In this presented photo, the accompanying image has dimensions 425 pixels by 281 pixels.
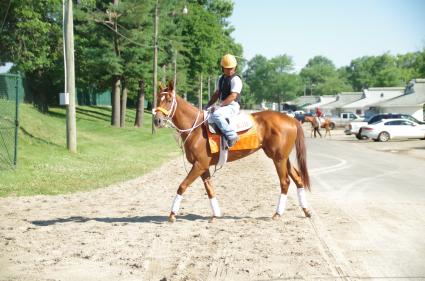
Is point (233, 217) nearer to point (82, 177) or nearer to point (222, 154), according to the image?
point (222, 154)

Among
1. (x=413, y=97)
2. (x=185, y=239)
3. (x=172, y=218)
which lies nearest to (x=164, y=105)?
(x=172, y=218)

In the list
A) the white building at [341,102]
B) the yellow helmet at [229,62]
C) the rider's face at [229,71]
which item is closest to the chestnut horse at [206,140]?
the rider's face at [229,71]

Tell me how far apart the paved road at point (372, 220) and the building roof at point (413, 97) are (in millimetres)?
55902

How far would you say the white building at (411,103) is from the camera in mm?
70062

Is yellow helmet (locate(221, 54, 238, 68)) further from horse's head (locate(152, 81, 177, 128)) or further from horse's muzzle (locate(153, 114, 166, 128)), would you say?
horse's muzzle (locate(153, 114, 166, 128))

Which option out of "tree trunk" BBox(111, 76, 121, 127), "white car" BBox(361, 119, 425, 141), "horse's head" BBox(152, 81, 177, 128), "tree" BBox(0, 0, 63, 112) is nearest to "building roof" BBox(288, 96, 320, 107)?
"white car" BBox(361, 119, 425, 141)

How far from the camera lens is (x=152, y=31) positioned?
4003 cm

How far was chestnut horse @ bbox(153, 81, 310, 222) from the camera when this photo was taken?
30.6ft

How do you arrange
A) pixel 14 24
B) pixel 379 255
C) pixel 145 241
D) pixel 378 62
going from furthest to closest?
pixel 378 62
pixel 14 24
pixel 145 241
pixel 379 255

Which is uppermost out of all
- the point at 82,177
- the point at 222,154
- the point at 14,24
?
the point at 14,24

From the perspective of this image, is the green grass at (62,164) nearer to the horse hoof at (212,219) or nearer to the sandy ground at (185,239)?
the sandy ground at (185,239)

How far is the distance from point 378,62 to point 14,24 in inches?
6733

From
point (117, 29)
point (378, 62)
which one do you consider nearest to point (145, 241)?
point (117, 29)

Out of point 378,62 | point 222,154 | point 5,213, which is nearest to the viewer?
point 222,154
